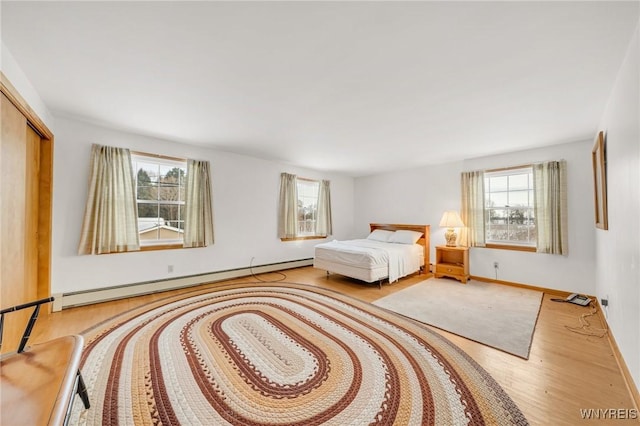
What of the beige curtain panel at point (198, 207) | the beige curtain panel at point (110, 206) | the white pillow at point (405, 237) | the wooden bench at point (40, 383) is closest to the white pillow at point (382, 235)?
the white pillow at point (405, 237)

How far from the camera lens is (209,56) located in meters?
1.78

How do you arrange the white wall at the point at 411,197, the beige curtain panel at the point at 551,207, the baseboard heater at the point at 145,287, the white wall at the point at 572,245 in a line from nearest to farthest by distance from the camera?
the baseboard heater at the point at 145,287 → the white wall at the point at 572,245 → the beige curtain panel at the point at 551,207 → the white wall at the point at 411,197

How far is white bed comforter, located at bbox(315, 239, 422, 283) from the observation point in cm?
385

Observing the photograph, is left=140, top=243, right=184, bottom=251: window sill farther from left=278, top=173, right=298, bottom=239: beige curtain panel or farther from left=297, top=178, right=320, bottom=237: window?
left=297, top=178, right=320, bottom=237: window

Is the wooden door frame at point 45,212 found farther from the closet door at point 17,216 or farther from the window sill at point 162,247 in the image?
the window sill at point 162,247

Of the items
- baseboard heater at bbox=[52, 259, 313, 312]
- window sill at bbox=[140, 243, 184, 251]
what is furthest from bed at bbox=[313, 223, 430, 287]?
window sill at bbox=[140, 243, 184, 251]

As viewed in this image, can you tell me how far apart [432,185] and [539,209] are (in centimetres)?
179

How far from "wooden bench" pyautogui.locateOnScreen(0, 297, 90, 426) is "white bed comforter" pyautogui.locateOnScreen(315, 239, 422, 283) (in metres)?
3.24

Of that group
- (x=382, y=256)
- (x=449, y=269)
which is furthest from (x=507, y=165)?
(x=382, y=256)

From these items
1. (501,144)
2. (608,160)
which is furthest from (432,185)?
(608,160)

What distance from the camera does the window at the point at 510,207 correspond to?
4.00m

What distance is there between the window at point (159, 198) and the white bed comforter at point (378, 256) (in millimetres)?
2517

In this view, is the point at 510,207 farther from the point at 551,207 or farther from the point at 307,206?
the point at 307,206

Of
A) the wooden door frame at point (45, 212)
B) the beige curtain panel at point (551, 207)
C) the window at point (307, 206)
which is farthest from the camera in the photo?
the window at point (307, 206)
